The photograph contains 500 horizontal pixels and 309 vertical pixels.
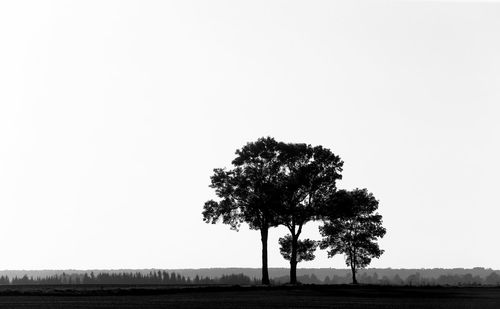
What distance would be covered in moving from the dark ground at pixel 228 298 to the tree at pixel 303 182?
459 inches

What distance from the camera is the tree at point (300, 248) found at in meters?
85.9

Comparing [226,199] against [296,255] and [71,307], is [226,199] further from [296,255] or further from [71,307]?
[71,307]

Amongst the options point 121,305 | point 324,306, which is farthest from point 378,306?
point 121,305

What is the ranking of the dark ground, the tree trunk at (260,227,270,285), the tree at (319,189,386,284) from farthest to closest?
the tree at (319,189,386,284) → the tree trunk at (260,227,270,285) → the dark ground

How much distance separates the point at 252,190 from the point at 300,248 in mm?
9439

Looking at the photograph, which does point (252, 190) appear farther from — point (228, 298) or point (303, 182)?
point (228, 298)

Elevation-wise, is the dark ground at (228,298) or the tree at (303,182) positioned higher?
the tree at (303,182)

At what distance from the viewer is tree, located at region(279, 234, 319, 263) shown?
8588cm

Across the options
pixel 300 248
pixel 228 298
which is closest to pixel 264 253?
pixel 300 248

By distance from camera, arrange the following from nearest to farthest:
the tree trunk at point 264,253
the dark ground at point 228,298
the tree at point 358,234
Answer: the dark ground at point 228,298 → the tree trunk at point 264,253 → the tree at point 358,234

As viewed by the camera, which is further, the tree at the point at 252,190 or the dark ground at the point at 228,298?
the tree at the point at 252,190

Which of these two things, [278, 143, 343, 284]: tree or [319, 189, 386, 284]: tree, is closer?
[278, 143, 343, 284]: tree

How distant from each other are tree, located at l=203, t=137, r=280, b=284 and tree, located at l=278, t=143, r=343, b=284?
1.11 meters

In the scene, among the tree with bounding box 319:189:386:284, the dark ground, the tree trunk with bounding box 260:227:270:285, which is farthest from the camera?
the tree with bounding box 319:189:386:284
